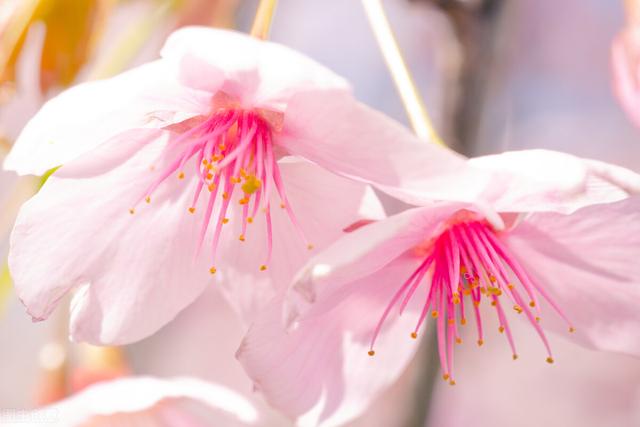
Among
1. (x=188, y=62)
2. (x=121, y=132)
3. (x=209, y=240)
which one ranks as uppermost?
(x=188, y=62)

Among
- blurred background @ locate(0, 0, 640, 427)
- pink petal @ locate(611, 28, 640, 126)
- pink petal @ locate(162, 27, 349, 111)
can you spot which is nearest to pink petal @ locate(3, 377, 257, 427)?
blurred background @ locate(0, 0, 640, 427)

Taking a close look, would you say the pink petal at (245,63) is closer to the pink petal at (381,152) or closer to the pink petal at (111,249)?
the pink petal at (381,152)

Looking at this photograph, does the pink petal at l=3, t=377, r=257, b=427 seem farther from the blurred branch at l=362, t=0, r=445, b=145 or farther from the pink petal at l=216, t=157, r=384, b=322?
the blurred branch at l=362, t=0, r=445, b=145

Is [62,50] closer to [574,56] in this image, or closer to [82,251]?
[82,251]

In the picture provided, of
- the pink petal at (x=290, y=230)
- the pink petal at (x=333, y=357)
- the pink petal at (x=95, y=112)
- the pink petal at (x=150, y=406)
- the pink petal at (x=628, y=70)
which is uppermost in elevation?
the pink petal at (x=628, y=70)

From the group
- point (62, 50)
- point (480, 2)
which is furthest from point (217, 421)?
point (480, 2)

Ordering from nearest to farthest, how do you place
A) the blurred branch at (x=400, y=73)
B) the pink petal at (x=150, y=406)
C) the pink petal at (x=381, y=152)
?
the pink petal at (x=381, y=152)
the blurred branch at (x=400, y=73)
the pink petal at (x=150, y=406)

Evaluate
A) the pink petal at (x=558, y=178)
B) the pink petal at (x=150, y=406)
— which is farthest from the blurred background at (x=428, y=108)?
the pink petal at (x=558, y=178)
